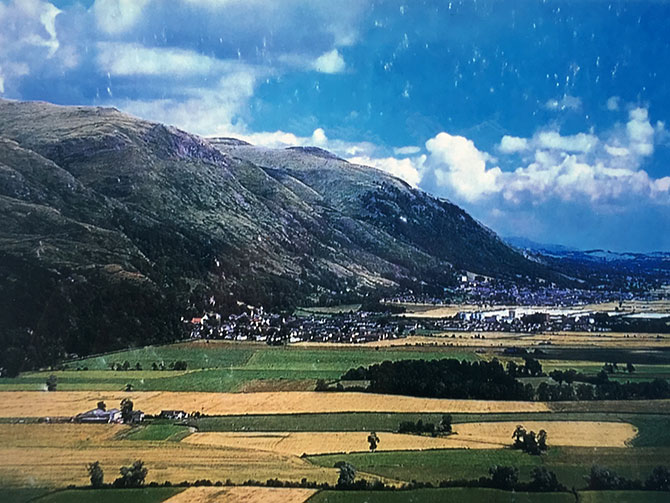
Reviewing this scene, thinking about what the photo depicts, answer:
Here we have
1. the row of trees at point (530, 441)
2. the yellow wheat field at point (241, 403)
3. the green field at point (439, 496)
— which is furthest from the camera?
the yellow wheat field at point (241, 403)

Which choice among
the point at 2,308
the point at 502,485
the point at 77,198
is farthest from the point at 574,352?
the point at 77,198

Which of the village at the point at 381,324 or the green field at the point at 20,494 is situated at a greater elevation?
the village at the point at 381,324

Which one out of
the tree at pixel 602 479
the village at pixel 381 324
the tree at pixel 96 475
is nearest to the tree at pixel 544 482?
the tree at pixel 602 479

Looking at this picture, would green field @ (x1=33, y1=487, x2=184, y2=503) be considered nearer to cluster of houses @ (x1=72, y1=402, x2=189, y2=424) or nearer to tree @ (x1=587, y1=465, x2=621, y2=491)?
cluster of houses @ (x1=72, y1=402, x2=189, y2=424)

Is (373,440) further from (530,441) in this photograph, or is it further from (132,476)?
(132,476)

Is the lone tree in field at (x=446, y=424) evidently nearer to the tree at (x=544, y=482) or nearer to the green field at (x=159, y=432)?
the tree at (x=544, y=482)

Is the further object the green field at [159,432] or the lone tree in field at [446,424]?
the lone tree in field at [446,424]

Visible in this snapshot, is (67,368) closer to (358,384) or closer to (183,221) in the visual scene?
(358,384)
